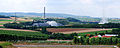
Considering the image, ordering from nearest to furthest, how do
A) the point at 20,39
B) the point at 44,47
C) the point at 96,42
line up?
the point at 44,47, the point at 96,42, the point at 20,39

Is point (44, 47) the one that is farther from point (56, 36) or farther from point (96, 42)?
point (56, 36)

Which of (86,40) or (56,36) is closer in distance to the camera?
(86,40)

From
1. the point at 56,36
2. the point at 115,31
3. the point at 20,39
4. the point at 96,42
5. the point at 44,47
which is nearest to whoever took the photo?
the point at 44,47

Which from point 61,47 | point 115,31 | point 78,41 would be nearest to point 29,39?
point 78,41

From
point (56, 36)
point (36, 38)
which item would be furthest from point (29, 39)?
point (56, 36)

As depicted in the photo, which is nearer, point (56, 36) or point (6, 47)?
point (6, 47)

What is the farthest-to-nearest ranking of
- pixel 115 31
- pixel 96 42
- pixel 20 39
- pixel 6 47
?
pixel 115 31, pixel 20 39, pixel 96 42, pixel 6 47

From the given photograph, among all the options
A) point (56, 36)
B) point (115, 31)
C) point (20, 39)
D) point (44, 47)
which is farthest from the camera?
point (115, 31)

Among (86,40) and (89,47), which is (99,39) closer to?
(86,40)
